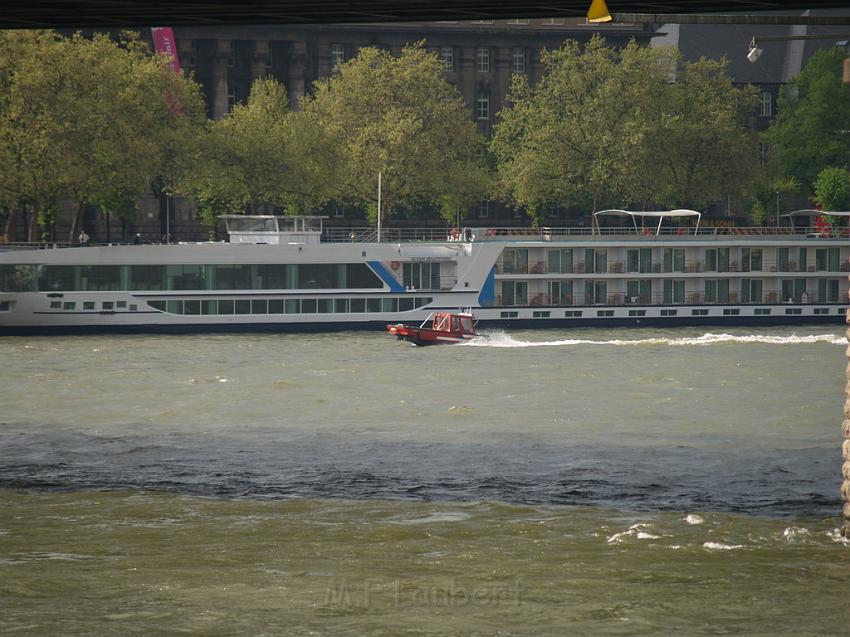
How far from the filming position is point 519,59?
12062 centimetres

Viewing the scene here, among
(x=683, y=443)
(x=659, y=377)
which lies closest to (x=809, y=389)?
(x=659, y=377)

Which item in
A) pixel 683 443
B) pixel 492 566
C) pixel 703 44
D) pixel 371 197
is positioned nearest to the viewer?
pixel 492 566

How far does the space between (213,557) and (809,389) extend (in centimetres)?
2552

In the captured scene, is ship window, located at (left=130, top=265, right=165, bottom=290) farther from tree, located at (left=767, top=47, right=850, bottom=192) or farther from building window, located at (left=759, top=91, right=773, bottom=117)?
building window, located at (left=759, top=91, right=773, bottom=117)

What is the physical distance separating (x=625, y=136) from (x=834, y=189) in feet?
45.0

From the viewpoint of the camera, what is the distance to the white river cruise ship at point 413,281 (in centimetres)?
6719

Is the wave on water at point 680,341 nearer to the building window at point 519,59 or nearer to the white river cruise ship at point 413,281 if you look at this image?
the white river cruise ship at point 413,281

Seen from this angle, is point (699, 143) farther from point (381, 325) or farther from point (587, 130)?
point (381, 325)

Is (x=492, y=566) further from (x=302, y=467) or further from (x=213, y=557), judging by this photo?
(x=302, y=467)

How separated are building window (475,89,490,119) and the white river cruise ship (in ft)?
145

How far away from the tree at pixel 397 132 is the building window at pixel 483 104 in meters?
33.0

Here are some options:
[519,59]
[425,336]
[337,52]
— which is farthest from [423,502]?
[519,59]

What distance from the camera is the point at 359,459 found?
30844 mm

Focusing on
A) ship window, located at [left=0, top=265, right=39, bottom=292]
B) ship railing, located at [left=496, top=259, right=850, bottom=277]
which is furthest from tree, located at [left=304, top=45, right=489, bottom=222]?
ship window, located at [left=0, top=265, right=39, bottom=292]
